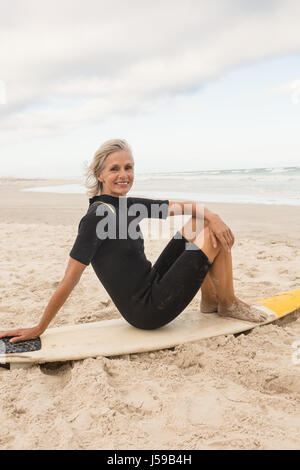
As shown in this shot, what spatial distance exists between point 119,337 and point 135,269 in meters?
0.50

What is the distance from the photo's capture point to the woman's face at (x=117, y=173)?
251 cm

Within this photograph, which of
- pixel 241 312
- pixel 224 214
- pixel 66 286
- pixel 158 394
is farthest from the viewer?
pixel 224 214

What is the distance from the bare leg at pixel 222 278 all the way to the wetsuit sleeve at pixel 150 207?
0.19 m

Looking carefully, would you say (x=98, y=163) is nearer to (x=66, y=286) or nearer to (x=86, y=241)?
(x=86, y=241)

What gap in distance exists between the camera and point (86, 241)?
7.44 feet

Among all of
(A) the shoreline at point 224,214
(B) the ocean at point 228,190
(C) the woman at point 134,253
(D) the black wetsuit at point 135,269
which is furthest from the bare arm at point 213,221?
(B) the ocean at point 228,190

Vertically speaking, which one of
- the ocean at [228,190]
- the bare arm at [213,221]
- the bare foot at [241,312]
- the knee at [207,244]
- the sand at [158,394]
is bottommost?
the sand at [158,394]

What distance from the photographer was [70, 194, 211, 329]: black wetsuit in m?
2.44

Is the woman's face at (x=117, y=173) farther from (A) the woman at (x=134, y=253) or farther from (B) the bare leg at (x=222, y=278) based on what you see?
(B) the bare leg at (x=222, y=278)

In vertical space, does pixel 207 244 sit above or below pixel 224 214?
above

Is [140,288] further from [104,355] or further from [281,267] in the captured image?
[281,267]

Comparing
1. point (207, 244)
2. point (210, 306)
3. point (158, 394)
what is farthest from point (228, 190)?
point (158, 394)

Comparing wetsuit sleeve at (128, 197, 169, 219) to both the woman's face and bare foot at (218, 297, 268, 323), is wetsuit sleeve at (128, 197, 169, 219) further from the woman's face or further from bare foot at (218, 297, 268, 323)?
bare foot at (218, 297, 268, 323)

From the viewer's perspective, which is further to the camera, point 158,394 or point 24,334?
point 24,334
